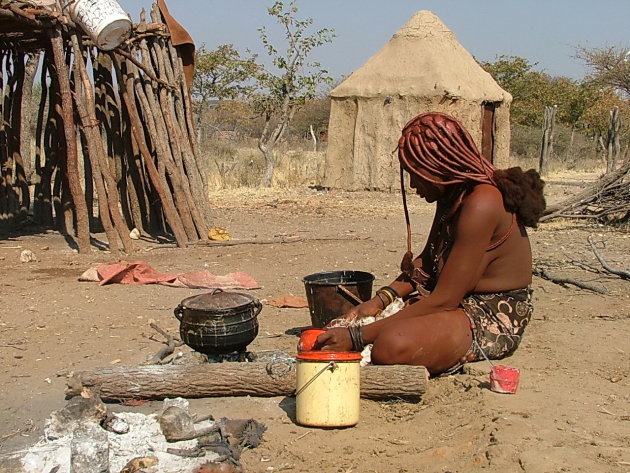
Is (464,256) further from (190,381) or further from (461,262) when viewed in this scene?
(190,381)

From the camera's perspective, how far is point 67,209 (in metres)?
9.00

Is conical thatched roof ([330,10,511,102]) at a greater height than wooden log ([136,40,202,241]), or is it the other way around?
conical thatched roof ([330,10,511,102])

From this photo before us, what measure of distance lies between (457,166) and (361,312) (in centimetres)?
91

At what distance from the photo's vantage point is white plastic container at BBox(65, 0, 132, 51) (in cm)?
727

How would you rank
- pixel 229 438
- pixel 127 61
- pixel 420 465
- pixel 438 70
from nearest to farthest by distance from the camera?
pixel 420 465, pixel 229 438, pixel 127 61, pixel 438 70

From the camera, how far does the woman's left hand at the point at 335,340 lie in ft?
11.9

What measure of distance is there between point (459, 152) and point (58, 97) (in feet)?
20.6

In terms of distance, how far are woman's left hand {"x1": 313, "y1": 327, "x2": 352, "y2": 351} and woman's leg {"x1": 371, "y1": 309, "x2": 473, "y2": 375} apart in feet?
0.46

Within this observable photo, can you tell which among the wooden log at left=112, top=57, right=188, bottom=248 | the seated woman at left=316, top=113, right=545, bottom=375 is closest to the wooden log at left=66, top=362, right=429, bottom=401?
the seated woman at left=316, top=113, right=545, bottom=375

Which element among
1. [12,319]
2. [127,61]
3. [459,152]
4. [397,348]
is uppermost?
[127,61]

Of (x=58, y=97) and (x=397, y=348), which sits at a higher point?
(x=58, y=97)

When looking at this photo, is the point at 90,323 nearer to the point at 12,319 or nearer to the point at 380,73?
the point at 12,319

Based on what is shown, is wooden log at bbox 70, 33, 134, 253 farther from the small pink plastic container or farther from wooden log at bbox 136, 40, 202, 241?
the small pink plastic container

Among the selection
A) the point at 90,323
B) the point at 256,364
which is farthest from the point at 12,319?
the point at 256,364
